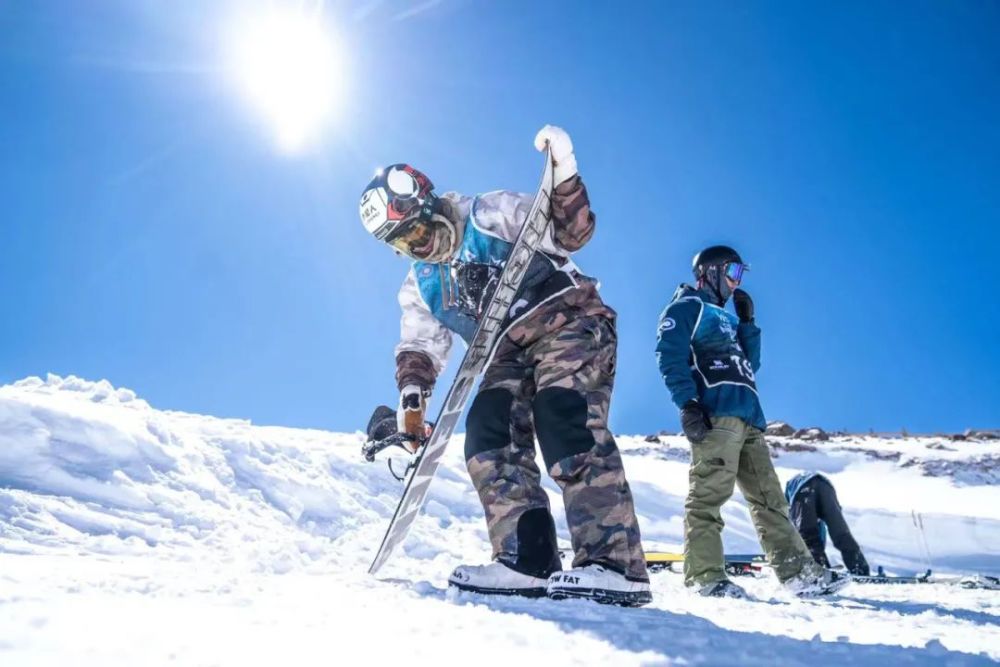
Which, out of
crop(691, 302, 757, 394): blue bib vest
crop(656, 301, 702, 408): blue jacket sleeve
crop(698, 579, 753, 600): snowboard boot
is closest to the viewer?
crop(698, 579, 753, 600): snowboard boot

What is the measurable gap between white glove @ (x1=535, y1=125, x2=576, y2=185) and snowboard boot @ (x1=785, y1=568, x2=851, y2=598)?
115 inches

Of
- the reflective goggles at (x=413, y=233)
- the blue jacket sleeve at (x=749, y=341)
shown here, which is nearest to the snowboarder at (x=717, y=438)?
the blue jacket sleeve at (x=749, y=341)

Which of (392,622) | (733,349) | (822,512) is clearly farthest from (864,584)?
(392,622)

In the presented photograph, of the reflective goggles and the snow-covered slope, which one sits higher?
the reflective goggles

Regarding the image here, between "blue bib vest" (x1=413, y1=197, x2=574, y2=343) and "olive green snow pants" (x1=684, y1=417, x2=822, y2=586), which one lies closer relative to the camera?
"blue bib vest" (x1=413, y1=197, x2=574, y2=343)

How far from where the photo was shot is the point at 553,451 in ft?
8.97

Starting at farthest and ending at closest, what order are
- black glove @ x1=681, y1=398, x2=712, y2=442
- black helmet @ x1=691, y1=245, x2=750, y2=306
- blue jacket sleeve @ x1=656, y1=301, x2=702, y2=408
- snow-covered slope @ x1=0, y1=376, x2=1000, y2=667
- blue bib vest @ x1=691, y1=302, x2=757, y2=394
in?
black helmet @ x1=691, y1=245, x2=750, y2=306 < blue bib vest @ x1=691, y1=302, x2=757, y2=394 < blue jacket sleeve @ x1=656, y1=301, x2=702, y2=408 < black glove @ x1=681, y1=398, x2=712, y2=442 < snow-covered slope @ x1=0, y1=376, x2=1000, y2=667

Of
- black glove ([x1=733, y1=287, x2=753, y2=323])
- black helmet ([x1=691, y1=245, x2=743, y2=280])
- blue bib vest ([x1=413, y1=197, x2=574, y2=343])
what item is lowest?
blue bib vest ([x1=413, y1=197, x2=574, y2=343])

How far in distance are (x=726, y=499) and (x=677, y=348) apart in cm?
102

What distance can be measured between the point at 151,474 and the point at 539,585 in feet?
13.7

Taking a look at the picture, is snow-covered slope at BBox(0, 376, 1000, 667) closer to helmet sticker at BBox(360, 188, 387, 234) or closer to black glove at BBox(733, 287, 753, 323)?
helmet sticker at BBox(360, 188, 387, 234)

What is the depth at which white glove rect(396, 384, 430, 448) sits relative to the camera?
3.37m

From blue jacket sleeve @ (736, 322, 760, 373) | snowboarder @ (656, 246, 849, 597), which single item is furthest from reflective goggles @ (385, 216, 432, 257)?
blue jacket sleeve @ (736, 322, 760, 373)

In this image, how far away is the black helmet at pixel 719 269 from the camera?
191 inches
